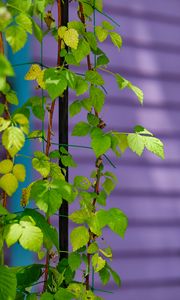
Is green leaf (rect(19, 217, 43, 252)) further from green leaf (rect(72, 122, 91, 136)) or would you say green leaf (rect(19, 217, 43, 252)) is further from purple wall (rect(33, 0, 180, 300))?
purple wall (rect(33, 0, 180, 300))

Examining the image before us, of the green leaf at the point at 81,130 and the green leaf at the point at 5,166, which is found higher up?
the green leaf at the point at 81,130

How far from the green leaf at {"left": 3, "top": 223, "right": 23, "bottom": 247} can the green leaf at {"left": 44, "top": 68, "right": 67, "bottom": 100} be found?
1.23 ft

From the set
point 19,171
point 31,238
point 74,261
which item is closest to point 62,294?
point 74,261

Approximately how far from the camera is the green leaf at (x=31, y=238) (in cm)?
169

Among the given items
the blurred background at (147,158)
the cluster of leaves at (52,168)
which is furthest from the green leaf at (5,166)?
the blurred background at (147,158)

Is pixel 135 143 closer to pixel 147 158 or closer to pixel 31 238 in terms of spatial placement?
pixel 31 238

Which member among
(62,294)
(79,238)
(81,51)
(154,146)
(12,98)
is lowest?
(62,294)

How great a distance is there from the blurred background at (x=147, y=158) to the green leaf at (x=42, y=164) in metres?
1.09

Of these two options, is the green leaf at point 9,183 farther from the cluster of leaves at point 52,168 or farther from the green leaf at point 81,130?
the green leaf at point 81,130

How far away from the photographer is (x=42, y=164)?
6.35ft

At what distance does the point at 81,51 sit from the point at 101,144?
11.4 inches

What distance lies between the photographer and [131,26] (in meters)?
3.21

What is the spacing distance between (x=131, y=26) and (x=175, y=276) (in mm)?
1298

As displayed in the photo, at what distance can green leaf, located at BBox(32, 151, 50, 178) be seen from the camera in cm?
192
